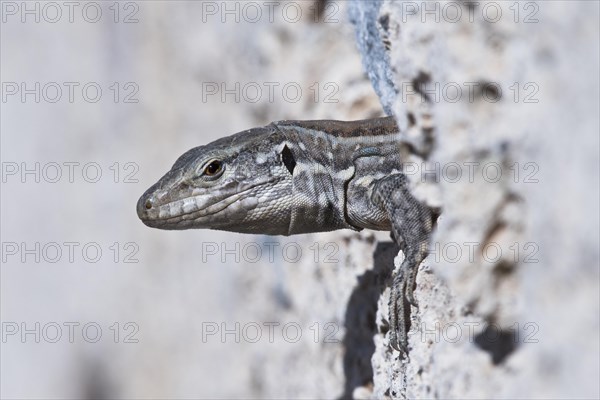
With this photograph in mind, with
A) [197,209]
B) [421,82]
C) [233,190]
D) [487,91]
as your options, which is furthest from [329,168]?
[487,91]

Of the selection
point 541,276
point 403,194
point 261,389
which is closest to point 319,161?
point 403,194

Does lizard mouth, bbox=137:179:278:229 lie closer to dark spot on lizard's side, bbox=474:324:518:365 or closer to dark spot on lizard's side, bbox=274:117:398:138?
dark spot on lizard's side, bbox=274:117:398:138

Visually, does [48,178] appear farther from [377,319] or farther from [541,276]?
[541,276]

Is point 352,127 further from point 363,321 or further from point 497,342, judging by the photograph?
point 497,342

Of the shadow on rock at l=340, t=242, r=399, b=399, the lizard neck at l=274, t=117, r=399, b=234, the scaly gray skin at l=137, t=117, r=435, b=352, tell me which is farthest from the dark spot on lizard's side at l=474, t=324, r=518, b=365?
the shadow on rock at l=340, t=242, r=399, b=399

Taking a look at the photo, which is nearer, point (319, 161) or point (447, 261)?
point (447, 261)

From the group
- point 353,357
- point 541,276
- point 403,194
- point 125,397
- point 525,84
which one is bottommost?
point 125,397
